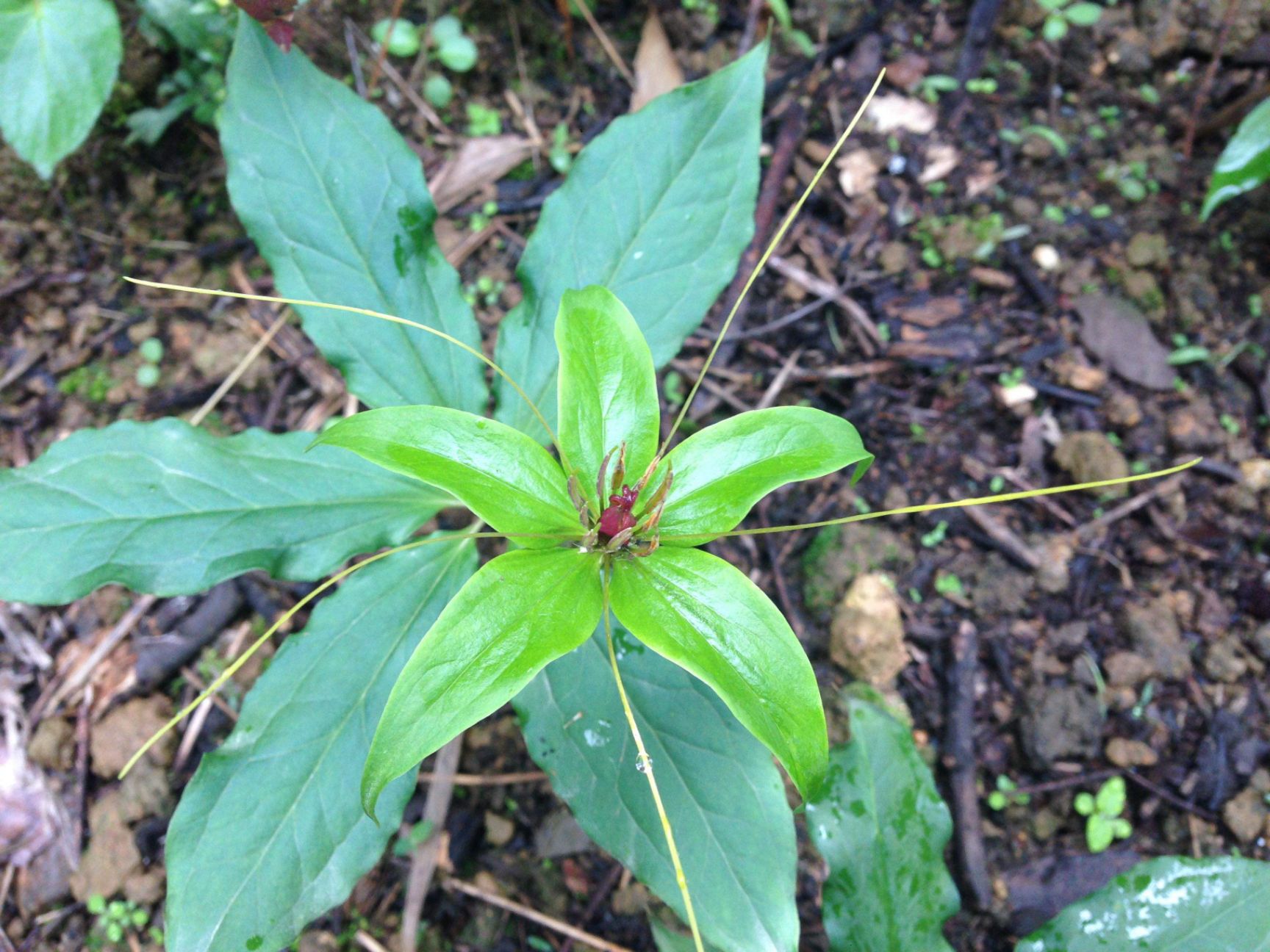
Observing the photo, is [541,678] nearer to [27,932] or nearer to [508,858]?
[508,858]

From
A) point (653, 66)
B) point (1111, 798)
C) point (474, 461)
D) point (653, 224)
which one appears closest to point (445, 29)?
point (653, 66)

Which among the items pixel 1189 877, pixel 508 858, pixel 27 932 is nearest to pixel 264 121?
pixel 508 858

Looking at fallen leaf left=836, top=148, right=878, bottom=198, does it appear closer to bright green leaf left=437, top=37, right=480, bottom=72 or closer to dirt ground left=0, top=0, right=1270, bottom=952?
dirt ground left=0, top=0, right=1270, bottom=952

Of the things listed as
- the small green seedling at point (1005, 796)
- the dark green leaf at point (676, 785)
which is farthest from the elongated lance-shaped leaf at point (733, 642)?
the small green seedling at point (1005, 796)

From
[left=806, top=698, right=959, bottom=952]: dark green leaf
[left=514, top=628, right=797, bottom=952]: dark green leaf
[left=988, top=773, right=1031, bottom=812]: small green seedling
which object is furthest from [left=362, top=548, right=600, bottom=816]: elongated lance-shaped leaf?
[left=988, top=773, right=1031, bottom=812]: small green seedling

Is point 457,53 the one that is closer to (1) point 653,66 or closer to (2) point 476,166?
(2) point 476,166

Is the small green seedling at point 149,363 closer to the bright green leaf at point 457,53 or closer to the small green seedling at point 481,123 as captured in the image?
the small green seedling at point 481,123
